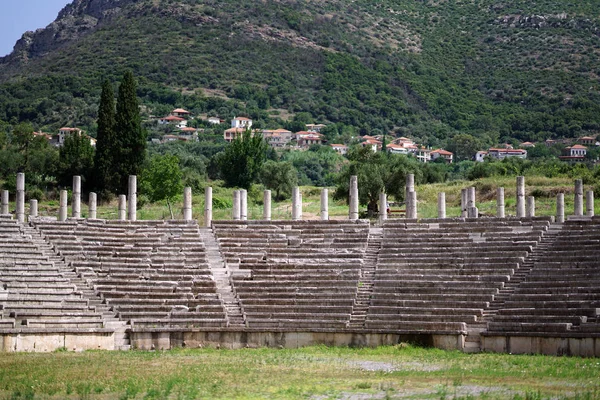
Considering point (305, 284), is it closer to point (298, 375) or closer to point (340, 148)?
point (298, 375)

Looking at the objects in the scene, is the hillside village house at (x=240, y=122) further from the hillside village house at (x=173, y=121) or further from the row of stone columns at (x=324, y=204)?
the row of stone columns at (x=324, y=204)

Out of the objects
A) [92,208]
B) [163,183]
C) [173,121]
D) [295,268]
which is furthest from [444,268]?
[173,121]

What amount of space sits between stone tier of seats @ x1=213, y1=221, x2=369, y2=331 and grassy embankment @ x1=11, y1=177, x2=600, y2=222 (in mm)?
15376

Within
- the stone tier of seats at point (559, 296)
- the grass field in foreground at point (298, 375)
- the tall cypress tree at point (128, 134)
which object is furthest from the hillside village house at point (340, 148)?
the grass field in foreground at point (298, 375)

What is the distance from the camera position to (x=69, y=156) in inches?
3110

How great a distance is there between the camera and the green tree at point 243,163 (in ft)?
293

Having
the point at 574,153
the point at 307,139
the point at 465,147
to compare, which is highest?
the point at 307,139

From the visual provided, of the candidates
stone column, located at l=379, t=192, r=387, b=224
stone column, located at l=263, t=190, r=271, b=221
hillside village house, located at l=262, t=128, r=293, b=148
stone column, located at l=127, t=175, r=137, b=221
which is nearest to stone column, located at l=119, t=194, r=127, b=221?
stone column, located at l=127, t=175, r=137, b=221

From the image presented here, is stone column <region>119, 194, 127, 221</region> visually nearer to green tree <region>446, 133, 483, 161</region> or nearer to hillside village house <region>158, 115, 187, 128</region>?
green tree <region>446, 133, 483, 161</region>

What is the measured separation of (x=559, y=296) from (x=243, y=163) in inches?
2032

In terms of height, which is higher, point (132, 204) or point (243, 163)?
point (243, 163)

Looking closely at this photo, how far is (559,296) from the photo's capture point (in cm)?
4066

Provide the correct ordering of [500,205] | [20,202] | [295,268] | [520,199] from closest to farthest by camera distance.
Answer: [295,268] → [520,199] → [500,205] → [20,202]

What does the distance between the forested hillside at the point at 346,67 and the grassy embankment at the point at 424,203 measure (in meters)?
58.3
